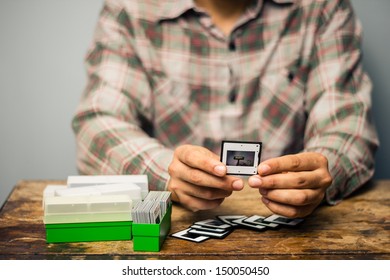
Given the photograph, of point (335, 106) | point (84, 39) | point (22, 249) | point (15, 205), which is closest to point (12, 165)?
point (84, 39)

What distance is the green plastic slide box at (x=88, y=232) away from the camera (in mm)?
881

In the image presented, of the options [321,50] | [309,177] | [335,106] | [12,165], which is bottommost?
[12,165]

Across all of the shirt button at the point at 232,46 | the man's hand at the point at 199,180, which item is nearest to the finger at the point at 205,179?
the man's hand at the point at 199,180

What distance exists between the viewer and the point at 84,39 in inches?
67.4

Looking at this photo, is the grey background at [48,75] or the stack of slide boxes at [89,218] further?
the grey background at [48,75]

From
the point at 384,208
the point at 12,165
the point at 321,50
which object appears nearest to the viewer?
the point at 384,208

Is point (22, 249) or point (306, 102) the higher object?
point (306, 102)

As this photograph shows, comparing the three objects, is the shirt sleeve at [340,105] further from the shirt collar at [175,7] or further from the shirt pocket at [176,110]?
the shirt pocket at [176,110]

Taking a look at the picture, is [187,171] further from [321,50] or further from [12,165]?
[12,165]

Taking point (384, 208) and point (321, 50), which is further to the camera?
point (321, 50)

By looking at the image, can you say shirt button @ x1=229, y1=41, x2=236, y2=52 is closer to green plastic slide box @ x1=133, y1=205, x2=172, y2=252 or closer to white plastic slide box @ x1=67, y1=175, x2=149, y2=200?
white plastic slide box @ x1=67, y1=175, x2=149, y2=200

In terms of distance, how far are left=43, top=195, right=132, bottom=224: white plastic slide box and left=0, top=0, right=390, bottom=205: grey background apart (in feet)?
3.04

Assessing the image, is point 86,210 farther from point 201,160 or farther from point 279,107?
point 279,107
